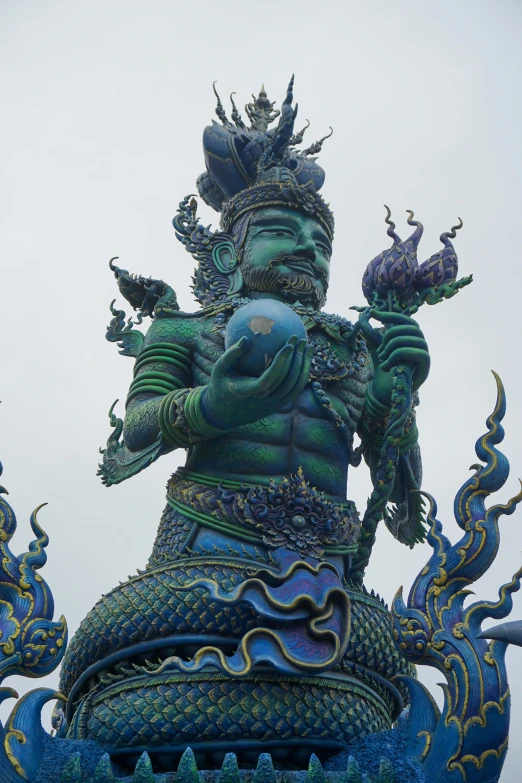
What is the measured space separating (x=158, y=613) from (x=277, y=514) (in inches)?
37.0

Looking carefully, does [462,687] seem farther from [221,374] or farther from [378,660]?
[221,374]

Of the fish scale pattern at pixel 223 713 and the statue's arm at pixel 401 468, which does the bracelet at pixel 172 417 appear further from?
the fish scale pattern at pixel 223 713

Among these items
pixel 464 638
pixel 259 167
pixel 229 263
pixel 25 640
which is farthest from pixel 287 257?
pixel 25 640

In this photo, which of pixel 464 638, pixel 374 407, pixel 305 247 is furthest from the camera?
pixel 305 247

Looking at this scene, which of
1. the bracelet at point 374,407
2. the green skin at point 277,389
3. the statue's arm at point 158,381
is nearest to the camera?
the green skin at point 277,389

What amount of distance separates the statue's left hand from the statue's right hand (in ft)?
2.23

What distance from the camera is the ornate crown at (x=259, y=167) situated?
800 cm

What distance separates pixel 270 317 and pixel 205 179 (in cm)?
319

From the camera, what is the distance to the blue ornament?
20.2 ft

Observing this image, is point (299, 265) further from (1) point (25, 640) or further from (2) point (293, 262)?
Result: (1) point (25, 640)

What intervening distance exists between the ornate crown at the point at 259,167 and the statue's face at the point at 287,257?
12 cm

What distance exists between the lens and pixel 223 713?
599 centimetres

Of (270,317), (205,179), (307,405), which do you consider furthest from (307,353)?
(205,179)

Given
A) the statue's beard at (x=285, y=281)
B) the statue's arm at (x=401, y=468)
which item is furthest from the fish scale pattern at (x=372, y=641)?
the statue's beard at (x=285, y=281)
